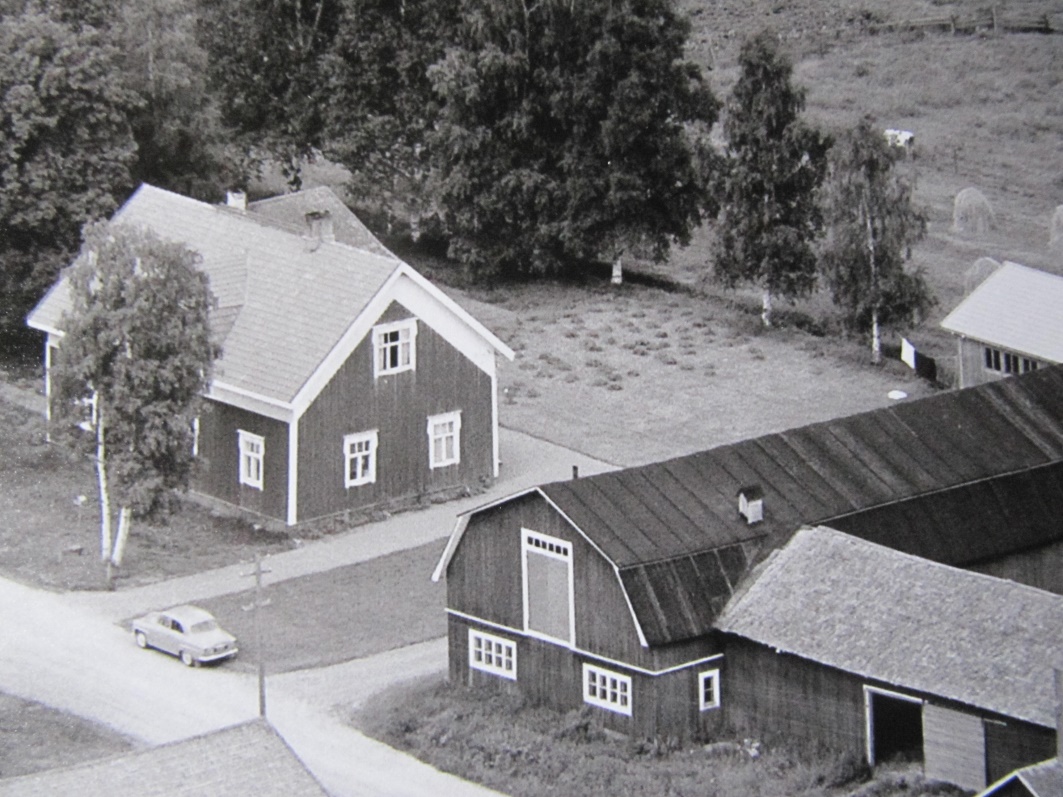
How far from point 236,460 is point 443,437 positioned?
5969mm

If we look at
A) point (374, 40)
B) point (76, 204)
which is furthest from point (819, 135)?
point (76, 204)

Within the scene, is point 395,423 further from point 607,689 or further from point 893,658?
point 893,658

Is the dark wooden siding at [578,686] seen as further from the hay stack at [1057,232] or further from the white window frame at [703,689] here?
the hay stack at [1057,232]

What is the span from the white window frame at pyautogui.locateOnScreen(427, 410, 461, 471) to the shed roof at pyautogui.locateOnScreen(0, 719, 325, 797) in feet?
79.1

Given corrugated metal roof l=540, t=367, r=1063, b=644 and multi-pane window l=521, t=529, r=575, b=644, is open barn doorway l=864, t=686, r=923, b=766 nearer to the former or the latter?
corrugated metal roof l=540, t=367, r=1063, b=644

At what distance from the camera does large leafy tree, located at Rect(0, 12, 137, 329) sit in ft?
218

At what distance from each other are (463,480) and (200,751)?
25.2 metres

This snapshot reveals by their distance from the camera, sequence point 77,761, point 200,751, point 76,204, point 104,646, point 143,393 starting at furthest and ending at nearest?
point 76,204, point 143,393, point 104,646, point 77,761, point 200,751

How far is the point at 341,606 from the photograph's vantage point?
49438 millimetres

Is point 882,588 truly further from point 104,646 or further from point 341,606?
point 104,646

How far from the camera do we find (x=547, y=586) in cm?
4312

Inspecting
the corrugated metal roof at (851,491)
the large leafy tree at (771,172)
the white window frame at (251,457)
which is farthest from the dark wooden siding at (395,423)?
the large leafy tree at (771,172)

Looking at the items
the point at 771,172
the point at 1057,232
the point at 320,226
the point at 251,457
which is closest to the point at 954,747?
the point at 251,457

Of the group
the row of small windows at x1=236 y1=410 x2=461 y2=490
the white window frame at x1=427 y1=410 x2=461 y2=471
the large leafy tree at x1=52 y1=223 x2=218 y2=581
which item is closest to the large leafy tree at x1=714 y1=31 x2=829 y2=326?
the white window frame at x1=427 y1=410 x2=461 y2=471
